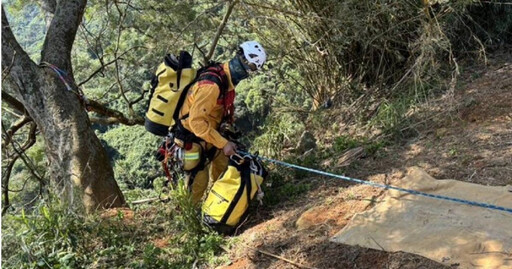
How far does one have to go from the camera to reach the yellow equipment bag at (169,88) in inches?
165

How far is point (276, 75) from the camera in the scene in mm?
8516

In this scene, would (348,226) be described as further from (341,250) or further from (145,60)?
(145,60)

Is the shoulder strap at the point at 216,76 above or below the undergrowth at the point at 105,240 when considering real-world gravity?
above

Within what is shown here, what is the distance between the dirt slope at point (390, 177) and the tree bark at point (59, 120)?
1707 millimetres

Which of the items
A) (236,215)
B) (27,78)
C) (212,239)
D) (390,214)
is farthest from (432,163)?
(27,78)

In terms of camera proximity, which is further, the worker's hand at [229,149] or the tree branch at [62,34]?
the tree branch at [62,34]

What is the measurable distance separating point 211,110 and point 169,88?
465mm

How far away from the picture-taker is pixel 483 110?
17.0 ft

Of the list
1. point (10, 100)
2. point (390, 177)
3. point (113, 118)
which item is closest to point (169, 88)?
point (390, 177)

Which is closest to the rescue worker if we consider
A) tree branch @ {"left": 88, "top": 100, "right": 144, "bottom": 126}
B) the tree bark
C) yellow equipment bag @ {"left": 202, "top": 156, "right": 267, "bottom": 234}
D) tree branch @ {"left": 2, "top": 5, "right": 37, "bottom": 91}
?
yellow equipment bag @ {"left": 202, "top": 156, "right": 267, "bottom": 234}

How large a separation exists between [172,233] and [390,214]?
6.08 feet

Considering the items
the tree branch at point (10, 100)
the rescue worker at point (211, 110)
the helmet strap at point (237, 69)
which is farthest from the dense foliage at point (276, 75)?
the helmet strap at point (237, 69)

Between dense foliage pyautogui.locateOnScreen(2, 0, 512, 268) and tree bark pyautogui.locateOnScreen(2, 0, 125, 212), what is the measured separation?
1.15 feet

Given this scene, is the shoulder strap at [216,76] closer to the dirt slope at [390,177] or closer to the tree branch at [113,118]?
the dirt slope at [390,177]
